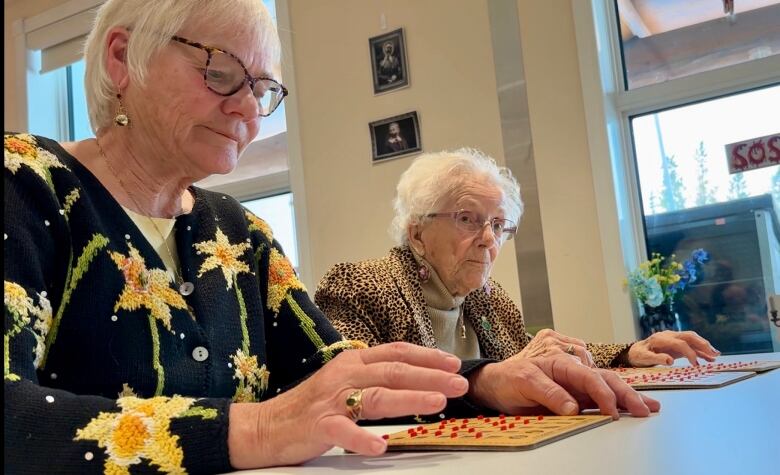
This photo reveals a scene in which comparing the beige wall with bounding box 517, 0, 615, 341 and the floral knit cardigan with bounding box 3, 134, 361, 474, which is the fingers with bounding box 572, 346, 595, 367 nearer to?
the floral knit cardigan with bounding box 3, 134, 361, 474

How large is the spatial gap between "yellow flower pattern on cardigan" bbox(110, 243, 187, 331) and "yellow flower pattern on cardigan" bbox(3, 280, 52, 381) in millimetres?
96

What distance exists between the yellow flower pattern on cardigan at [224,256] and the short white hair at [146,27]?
25cm

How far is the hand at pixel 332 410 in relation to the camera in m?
0.67

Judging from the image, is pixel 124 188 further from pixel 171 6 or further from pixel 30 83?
pixel 30 83

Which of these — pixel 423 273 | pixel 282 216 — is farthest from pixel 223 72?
pixel 282 216

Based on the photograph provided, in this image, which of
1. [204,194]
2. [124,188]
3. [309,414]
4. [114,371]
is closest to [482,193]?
[204,194]

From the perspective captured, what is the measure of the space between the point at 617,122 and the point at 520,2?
0.64m

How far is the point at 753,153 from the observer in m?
2.99

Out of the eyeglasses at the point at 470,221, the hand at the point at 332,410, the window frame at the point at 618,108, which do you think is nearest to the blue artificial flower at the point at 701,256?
the window frame at the point at 618,108

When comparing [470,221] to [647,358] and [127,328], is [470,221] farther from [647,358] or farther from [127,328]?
[127,328]

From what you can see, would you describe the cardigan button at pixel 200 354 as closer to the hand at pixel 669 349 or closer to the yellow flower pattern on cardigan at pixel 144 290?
the yellow flower pattern on cardigan at pixel 144 290

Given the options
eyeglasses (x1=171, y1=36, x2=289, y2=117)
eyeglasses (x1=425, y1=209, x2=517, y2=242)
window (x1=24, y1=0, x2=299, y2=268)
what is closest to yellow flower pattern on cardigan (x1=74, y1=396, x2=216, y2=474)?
eyeglasses (x1=171, y1=36, x2=289, y2=117)

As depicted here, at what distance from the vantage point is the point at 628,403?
0.92m

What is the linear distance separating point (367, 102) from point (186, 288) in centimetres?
270
